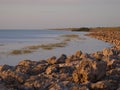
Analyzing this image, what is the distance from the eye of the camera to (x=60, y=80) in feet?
41.4

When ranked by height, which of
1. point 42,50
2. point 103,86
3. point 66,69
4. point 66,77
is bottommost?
point 42,50

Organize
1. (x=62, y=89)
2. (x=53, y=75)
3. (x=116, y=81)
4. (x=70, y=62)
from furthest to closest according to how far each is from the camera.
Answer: (x=70, y=62)
(x=53, y=75)
(x=116, y=81)
(x=62, y=89)

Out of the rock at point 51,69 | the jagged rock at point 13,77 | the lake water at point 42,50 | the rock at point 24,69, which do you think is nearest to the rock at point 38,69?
the rock at point 24,69

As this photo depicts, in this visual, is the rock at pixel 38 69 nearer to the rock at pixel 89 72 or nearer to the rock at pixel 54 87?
the rock at pixel 89 72

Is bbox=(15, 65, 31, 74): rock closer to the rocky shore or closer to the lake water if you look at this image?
the rocky shore

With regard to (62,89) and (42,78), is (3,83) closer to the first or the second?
(42,78)

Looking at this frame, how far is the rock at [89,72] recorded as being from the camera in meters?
12.6

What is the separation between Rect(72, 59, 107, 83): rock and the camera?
1257cm

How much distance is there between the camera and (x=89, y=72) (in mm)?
12547

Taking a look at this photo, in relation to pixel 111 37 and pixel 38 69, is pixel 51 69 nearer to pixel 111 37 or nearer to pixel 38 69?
pixel 38 69

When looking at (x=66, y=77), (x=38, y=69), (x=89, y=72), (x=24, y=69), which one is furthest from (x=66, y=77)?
(x=24, y=69)

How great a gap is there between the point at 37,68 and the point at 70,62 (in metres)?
1.75

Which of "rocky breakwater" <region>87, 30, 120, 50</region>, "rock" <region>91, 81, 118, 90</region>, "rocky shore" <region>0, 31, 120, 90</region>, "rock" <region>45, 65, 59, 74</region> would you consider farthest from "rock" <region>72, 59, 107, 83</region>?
"rocky breakwater" <region>87, 30, 120, 50</region>

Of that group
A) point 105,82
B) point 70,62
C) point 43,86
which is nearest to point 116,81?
point 105,82
